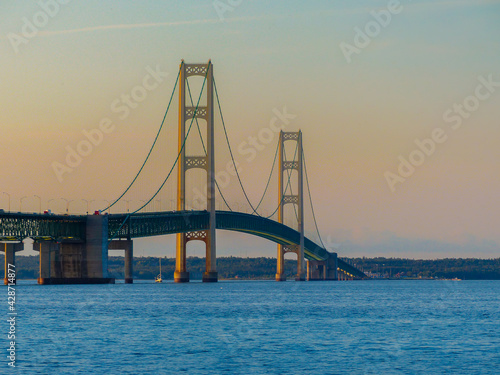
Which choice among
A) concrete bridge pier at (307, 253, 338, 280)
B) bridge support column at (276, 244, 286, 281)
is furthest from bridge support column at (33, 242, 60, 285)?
concrete bridge pier at (307, 253, 338, 280)

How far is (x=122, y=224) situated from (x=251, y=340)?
164 ft

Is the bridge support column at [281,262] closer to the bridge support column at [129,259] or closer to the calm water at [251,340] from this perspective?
the bridge support column at [129,259]

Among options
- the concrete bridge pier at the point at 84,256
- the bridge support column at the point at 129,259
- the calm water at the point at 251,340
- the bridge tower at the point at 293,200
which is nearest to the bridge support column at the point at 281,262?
the bridge tower at the point at 293,200

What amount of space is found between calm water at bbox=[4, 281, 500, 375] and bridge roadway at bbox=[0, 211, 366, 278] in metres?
23.4

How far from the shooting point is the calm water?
29.1 m

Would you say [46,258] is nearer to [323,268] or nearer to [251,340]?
[251,340]

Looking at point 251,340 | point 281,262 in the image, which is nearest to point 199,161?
point 281,262

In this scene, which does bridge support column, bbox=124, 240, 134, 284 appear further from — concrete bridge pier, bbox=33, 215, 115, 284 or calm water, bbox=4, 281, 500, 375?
calm water, bbox=4, 281, 500, 375

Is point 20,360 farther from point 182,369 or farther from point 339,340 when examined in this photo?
point 339,340

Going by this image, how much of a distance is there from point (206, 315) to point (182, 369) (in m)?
20.9

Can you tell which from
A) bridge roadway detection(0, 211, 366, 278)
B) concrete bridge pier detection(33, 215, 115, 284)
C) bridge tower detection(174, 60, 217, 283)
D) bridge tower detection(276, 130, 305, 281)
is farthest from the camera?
bridge tower detection(276, 130, 305, 281)

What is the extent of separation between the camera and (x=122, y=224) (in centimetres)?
8488

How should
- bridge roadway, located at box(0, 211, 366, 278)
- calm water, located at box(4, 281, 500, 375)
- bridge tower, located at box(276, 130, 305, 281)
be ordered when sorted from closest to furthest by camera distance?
calm water, located at box(4, 281, 500, 375) < bridge roadway, located at box(0, 211, 366, 278) < bridge tower, located at box(276, 130, 305, 281)

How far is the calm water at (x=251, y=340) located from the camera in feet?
95.3
